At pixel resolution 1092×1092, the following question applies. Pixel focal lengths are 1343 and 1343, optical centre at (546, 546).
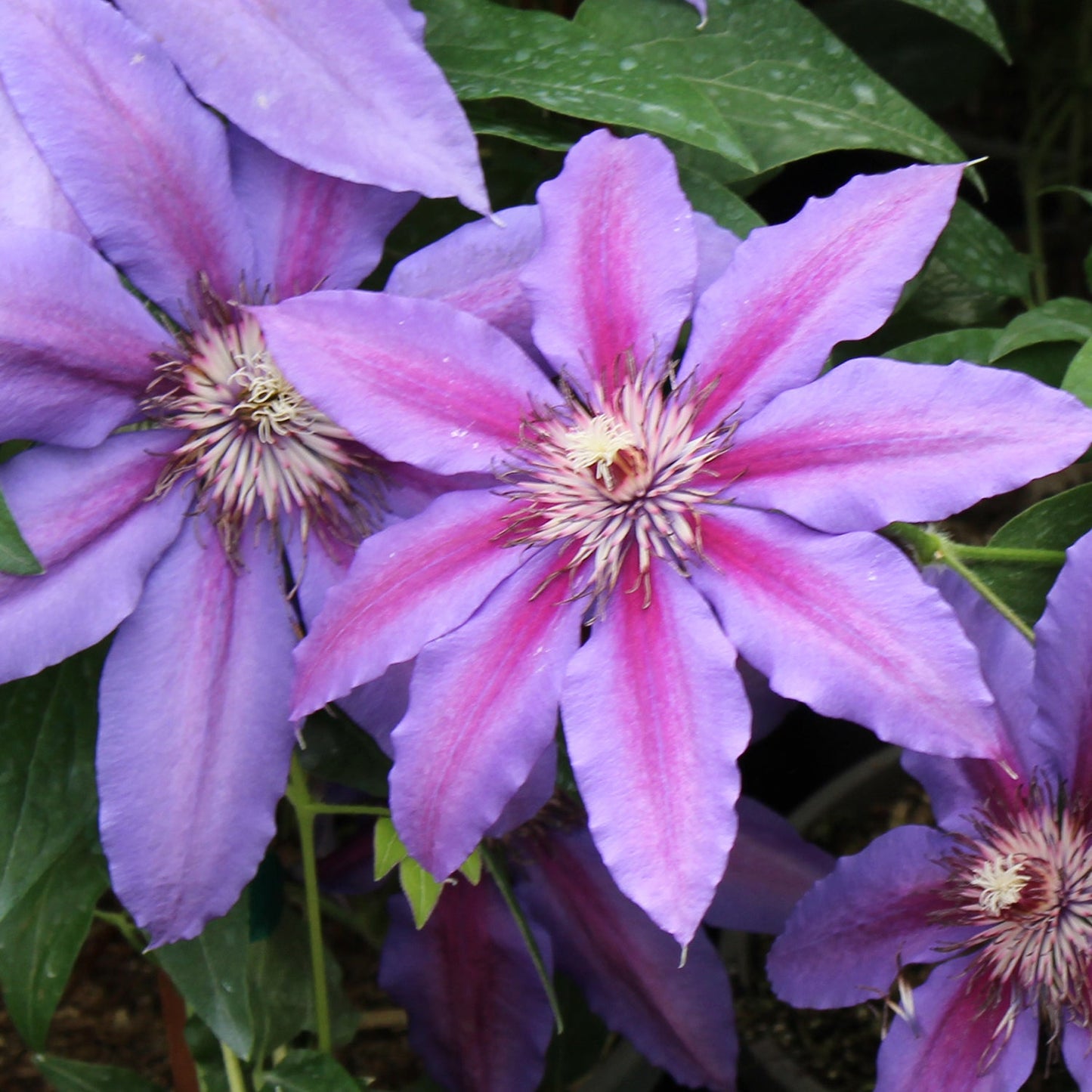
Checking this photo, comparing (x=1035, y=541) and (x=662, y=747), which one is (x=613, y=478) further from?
(x=1035, y=541)

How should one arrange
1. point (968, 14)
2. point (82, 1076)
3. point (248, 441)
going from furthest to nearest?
point (82, 1076) → point (968, 14) → point (248, 441)

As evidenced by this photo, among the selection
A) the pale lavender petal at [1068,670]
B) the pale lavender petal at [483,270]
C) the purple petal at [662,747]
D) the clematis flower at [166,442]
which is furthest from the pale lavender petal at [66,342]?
the pale lavender petal at [1068,670]

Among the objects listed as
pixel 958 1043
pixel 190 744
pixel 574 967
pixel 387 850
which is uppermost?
pixel 190 744

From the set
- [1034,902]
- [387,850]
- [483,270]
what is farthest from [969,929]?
[483,270]

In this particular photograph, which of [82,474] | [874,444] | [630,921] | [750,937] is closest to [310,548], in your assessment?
[82,474]

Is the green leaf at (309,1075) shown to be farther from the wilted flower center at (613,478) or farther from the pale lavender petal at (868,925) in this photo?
the wilted flower center at (613,478)

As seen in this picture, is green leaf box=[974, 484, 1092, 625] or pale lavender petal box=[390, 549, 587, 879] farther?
green leaf box=[974, 484, 1092, 625]

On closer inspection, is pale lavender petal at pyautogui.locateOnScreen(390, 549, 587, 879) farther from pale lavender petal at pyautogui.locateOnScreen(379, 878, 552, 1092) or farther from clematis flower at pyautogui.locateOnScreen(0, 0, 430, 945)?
pale lavender petal at pyautogui.locateOnScreen(379, 878, 552, 1092)

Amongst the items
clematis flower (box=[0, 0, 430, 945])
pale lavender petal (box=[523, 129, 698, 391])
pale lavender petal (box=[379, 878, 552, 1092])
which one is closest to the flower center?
clematis flower (box=[0, 0, 430, 945])
